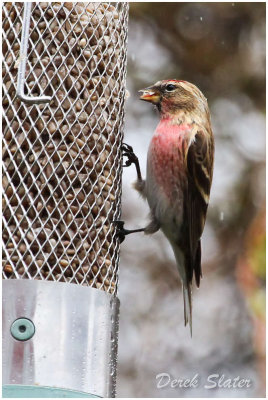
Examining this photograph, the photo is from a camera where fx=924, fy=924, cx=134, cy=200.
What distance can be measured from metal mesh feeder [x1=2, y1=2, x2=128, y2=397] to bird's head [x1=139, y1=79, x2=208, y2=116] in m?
1.11

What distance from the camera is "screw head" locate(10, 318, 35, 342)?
4.06 meters

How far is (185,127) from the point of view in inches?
230

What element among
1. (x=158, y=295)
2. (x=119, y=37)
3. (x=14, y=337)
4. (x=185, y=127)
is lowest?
(x=158, y=295)

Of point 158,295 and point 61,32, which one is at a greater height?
point 61,32

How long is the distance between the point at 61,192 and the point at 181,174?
149 centimetres

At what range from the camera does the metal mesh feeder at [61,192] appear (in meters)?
4.10

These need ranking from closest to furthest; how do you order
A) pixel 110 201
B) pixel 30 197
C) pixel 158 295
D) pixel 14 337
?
pixel 14 337
pixel 30 197
pixel 110 201
pixel 158 295

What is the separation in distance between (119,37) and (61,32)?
46 centimetres

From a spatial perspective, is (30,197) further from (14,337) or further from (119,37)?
(119,37)

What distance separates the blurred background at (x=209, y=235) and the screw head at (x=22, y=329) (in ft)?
14.8

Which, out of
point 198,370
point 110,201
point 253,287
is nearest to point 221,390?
point 198,370

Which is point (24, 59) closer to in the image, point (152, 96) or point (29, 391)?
point (29, 391)

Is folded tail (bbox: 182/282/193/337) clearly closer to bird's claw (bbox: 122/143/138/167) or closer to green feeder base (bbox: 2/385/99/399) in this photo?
bird's claw (bbox: 122/143/138/167)

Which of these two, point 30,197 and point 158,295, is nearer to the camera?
point 30,197
